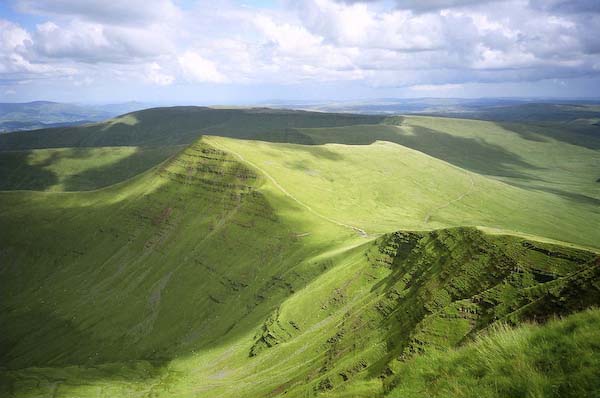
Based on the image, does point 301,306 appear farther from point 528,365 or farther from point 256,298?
point 528,365

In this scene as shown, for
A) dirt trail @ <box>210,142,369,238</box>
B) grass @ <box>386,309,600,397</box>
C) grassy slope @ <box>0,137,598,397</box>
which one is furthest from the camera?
dirt trail @ <box>210,142,369,238</box>

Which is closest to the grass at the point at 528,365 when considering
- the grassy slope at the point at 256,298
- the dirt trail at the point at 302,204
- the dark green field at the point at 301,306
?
the dark green field at the point at 301,306

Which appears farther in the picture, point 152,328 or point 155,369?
point 152,328

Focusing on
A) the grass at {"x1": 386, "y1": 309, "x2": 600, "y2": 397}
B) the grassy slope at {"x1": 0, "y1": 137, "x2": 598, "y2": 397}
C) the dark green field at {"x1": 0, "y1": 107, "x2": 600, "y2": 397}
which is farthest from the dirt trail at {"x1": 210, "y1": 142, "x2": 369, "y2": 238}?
the grass at {"x1": 386, "y1": 309, "x2": 600, "y2": 397}

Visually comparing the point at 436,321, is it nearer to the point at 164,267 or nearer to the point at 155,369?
the point at 155,369

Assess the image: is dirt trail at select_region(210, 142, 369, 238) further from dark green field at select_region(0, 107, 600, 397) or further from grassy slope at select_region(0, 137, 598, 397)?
grassy slope at select_region(0, 137, 598, 397)

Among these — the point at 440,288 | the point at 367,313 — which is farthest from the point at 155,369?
the point at 440,288

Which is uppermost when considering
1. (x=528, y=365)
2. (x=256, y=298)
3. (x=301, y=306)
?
(x=528, y=365)

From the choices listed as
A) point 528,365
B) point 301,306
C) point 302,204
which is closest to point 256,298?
point 301,306
